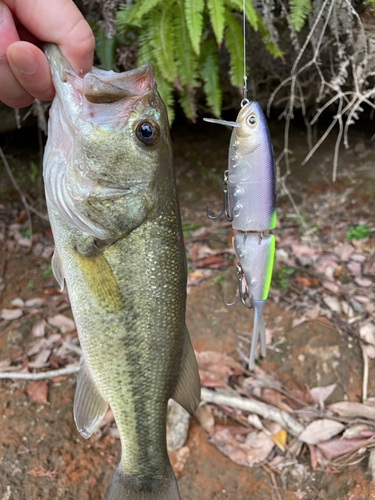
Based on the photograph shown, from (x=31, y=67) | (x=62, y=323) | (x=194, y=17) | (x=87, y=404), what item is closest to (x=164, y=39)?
(x=194, y=17)

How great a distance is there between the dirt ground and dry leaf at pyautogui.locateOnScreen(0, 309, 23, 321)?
7 centimetres

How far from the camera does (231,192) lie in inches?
58.2

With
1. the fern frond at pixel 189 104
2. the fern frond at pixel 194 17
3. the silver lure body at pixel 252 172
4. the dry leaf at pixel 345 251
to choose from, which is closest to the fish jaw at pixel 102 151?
the silver lure body at pixel 252 172

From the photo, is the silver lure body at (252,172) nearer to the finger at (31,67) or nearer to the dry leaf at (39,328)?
the finger at (31,67)

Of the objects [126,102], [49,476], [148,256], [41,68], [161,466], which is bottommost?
[49,476]

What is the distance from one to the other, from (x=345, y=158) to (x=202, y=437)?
4765mm

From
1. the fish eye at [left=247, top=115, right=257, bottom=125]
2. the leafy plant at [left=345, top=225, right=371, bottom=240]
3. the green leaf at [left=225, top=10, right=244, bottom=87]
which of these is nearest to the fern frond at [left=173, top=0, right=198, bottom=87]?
the green leaf at [left=225, top=10, right=244, bottom=87]

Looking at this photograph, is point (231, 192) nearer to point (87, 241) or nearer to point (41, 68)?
point (87, 241)

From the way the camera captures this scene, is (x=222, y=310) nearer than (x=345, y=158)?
Yes

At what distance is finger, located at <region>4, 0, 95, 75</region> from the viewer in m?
1.51

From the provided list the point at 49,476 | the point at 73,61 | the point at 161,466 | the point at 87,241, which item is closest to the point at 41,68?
the point at 73,61

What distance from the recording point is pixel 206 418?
9.78 feet

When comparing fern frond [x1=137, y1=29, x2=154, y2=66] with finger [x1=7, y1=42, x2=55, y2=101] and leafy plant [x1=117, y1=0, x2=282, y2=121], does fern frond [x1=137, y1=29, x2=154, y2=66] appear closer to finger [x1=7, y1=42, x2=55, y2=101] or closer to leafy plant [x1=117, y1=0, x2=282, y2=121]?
leafy plant [x1=117, y1=0, x2=282, y2=121]

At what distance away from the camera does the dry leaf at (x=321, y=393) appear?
9.81ft
